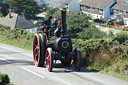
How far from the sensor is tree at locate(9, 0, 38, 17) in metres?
80.4

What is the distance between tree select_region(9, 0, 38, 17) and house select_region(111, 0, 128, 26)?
1877 cm

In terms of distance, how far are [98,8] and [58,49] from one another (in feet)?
219

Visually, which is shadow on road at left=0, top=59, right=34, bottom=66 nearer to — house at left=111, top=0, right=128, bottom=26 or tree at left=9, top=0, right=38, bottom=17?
house at left=111, top=0, right=128, bottom=26

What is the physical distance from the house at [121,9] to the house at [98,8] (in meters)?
1.37

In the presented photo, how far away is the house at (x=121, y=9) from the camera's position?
7301 centimetres

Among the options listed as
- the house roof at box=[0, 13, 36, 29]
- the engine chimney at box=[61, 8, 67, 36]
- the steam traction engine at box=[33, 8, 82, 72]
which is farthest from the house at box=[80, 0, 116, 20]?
the engine chimney at box=[61, 8, 67, 36]

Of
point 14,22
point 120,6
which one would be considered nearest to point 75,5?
point 120,6

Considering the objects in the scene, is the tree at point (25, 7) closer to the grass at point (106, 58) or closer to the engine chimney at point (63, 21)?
the grass at point (106, 58)

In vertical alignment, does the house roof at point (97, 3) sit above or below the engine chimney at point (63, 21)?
above

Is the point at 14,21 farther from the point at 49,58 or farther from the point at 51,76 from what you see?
the point at 51,76

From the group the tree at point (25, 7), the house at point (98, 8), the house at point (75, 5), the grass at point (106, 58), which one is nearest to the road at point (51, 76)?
the grass at point (106, 58)

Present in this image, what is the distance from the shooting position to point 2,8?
88.8 meters

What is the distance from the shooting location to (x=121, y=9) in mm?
75312

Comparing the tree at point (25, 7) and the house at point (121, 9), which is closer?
the house at point (121, 9)
